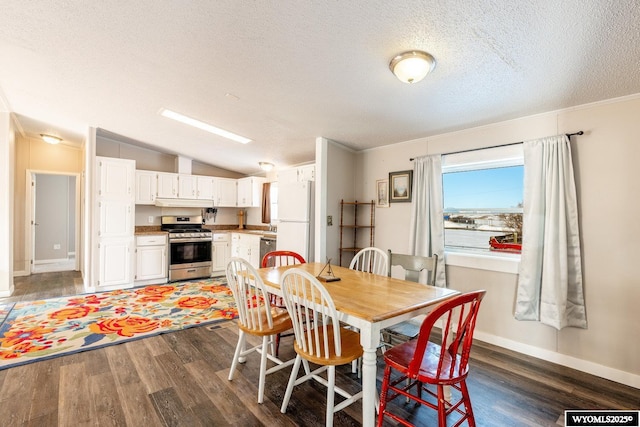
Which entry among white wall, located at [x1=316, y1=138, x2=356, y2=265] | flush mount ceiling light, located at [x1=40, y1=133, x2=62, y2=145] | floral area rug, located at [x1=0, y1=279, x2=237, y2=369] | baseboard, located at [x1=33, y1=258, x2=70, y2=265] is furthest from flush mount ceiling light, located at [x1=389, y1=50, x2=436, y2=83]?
baseboard, located at [x1=33, y1=258, x2=70, y2=265]

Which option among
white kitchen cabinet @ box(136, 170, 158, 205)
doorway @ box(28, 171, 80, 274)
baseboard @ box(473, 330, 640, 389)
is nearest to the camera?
baseboard @ box(473, 330, 640, 389)

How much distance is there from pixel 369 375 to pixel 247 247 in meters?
4.57

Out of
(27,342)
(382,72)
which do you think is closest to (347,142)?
(382,72)

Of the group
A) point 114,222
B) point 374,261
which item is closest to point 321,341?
point 374,261

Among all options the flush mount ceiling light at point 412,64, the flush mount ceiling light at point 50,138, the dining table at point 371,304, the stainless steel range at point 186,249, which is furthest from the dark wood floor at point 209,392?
the flush mount ceiling light at point 50,138

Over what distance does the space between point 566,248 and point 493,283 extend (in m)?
0.76

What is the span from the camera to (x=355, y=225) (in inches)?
176

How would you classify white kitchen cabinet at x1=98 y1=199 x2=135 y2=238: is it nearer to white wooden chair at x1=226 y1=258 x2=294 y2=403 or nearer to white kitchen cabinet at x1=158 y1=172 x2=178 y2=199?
white kitchen cabinet at x1=158 y1=172 x2=178 y2=199

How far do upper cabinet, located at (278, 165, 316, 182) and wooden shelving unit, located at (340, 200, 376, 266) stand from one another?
2.06 feet

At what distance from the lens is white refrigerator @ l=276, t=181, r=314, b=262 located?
425 cm

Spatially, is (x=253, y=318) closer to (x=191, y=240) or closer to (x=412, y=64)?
(x=412, y=64)

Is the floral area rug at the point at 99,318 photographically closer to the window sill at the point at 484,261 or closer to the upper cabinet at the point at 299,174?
the upper cabinet at the point at 299,174

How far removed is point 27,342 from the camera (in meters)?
2.98

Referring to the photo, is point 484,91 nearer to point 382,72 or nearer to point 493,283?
point 382,72
